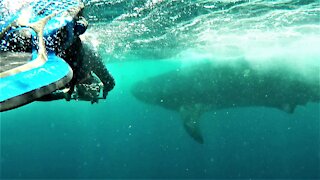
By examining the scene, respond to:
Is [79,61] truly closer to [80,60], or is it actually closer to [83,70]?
[80,60]

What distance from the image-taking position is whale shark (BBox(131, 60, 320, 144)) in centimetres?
2259

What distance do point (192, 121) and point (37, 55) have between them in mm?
19518

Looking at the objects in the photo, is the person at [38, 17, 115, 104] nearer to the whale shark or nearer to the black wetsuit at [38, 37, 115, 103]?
the black wetsuit at [38, 37, 115, 103]

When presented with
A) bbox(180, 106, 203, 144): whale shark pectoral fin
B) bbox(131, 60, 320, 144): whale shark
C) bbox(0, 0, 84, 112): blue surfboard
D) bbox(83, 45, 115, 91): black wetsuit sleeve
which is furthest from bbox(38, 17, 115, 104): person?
bbox(131, 60, 320, 144): whale shark

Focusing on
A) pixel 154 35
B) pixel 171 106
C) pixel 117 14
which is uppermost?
pixel 117 14

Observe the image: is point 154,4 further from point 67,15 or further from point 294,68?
point 294,68

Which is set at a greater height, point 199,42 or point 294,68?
point 199,42

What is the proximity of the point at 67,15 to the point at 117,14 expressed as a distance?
9892mm

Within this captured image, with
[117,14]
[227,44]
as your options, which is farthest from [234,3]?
[227,44]

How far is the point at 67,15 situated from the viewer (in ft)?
8.92

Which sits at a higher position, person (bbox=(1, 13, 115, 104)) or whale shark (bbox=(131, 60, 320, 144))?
person (bbox=(1, 13, 115, 104))

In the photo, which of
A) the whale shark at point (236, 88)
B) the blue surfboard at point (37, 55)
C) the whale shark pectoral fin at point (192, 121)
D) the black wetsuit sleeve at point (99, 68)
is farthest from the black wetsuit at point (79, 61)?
the whale shark at point (236, 88)

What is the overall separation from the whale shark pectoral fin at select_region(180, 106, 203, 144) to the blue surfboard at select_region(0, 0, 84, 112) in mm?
17576

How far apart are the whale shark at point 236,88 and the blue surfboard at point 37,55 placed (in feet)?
62.4
